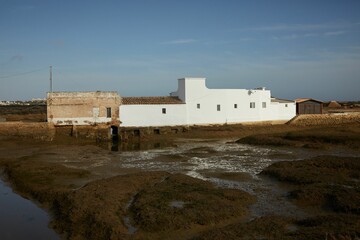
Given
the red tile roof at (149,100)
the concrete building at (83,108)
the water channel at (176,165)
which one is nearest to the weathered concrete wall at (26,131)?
the concrete building at (83,108)

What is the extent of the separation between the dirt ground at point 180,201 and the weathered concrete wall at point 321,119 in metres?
20.7

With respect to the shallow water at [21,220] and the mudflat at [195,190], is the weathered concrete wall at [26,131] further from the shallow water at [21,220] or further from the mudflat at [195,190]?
the shallow water at [21,220]

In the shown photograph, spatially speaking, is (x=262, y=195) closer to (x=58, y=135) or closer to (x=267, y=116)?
(x=58, y=135)

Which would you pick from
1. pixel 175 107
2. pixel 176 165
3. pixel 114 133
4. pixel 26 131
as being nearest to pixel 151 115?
pixel 175 107

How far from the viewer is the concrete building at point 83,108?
34.6 metres

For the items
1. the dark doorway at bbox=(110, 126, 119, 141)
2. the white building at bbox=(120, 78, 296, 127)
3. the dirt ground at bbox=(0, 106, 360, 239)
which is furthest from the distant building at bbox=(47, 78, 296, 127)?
the dirt ground at bbox=(0, 106, 360, 239)

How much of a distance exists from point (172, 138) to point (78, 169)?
1521 cm

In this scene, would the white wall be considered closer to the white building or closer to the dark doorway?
the white building

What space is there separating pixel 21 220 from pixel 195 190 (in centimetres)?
645

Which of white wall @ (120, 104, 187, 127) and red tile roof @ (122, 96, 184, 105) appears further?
red tile roof @ (122, 96, 184, 105)

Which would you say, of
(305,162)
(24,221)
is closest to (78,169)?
(24,221)

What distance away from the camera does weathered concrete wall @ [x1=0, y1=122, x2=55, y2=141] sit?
108 ft

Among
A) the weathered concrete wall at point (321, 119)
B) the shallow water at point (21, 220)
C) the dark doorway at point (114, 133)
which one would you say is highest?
the weathered concrete wall at point (321, 119)

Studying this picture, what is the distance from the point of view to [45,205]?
14461 millimetres
